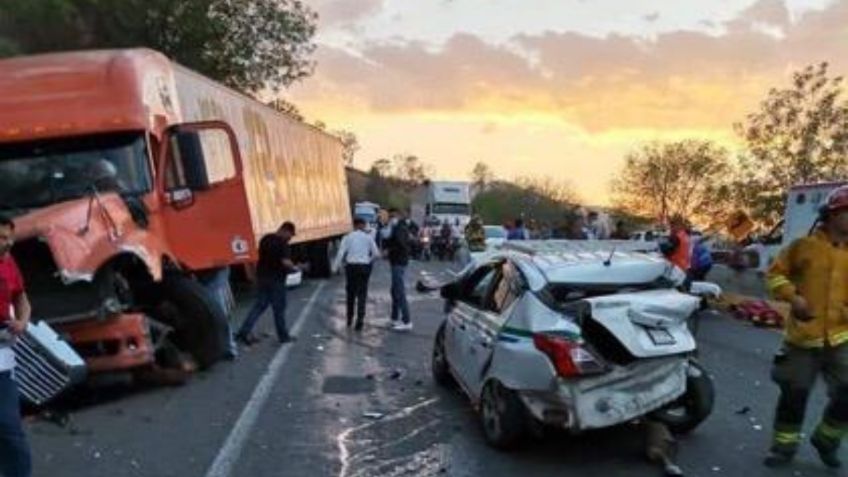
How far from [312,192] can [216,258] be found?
1420 cm

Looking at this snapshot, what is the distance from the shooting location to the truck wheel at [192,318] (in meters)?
11.1

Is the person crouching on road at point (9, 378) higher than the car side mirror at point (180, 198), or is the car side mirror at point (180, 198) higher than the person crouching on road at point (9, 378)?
the car side mirror at point (180, 198)

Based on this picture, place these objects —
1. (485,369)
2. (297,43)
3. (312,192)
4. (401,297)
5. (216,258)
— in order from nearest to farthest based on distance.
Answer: (485,369) → (216,258) → (401,297) → (312,192) → (297,43)

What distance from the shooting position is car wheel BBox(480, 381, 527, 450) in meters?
7.56

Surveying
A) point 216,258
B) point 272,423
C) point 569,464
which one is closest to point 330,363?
point 216,258

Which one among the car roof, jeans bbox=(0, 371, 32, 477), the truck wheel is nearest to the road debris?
the car roof

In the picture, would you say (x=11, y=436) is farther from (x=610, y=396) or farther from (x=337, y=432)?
(x=610, y=396)

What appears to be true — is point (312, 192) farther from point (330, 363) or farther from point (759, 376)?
point (759, 376)

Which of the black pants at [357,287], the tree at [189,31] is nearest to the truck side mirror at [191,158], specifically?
the black pants at [357,287]

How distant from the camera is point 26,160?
36.4ft

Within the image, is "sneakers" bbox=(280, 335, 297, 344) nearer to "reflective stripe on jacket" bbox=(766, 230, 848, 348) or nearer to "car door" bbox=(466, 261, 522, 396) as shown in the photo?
"car door" bbox=(466, 261, 522, 396)

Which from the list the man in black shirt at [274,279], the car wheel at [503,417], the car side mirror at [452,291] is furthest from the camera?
the man in black shirt at [274,279]

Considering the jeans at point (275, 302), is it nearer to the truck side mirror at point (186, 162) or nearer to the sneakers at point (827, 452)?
the truck side mirror at point (186, 162)

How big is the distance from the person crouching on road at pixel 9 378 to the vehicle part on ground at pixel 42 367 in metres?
2.81
